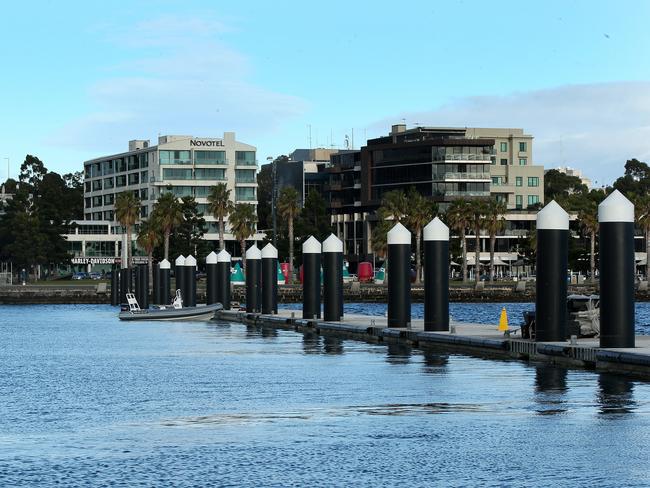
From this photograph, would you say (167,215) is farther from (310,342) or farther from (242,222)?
(310,342)

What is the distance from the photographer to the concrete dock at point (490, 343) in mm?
36312

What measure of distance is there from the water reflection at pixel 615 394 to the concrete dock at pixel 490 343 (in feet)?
2.38

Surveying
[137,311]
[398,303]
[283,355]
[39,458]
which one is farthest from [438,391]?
[137,311]

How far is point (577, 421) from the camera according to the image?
85.0 ft

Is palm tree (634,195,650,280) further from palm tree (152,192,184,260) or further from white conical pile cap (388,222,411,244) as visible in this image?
white conical pile cap (388,222,411,244)

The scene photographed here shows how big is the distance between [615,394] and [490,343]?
14.0 meters

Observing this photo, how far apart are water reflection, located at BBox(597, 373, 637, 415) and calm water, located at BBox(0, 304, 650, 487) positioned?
0.05 meters

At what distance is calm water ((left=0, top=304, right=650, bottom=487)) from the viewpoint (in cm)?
2041

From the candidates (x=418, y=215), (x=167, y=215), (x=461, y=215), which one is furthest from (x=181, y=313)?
(x=461, y=215)

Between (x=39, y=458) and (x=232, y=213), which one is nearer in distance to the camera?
(x=39, y=458)

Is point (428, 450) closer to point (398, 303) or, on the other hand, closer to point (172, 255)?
point (398, 303)

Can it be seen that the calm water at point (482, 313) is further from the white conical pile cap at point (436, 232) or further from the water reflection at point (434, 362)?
the water reflection at point (434, 362)

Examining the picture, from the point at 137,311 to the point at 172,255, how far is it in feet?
323

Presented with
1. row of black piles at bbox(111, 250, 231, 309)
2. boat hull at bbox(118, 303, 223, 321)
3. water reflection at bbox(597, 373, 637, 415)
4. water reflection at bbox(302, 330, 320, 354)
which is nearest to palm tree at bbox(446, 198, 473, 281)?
row of black piles at bbox(111, 250, 231, 309)
